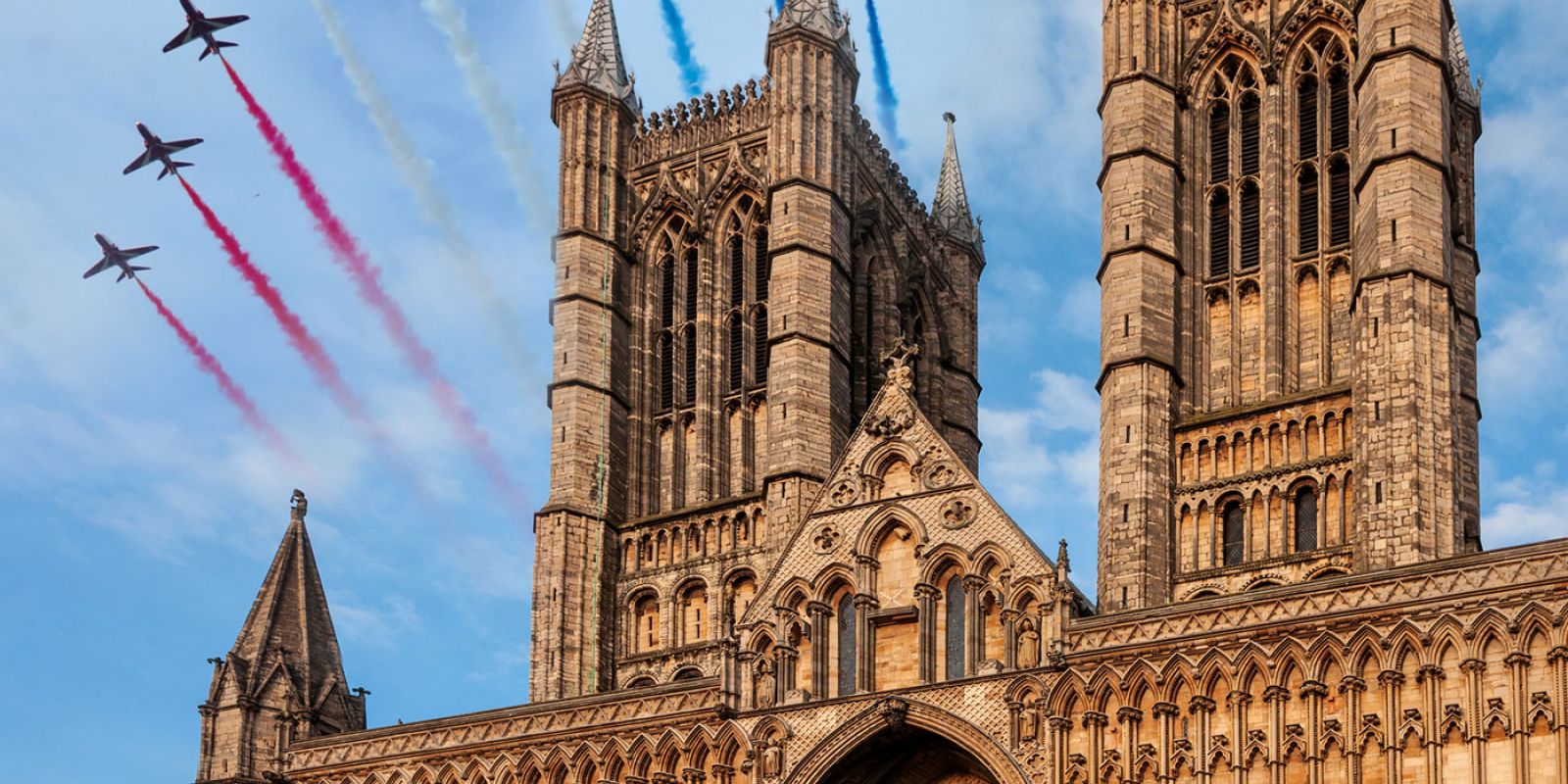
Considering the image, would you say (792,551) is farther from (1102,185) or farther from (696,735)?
(1102,185)

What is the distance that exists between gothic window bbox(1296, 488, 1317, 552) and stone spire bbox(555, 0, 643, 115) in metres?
24.0

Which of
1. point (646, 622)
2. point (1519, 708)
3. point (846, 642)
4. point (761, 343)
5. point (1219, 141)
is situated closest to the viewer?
point (1519, 708)

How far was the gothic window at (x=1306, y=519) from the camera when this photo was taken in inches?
2493

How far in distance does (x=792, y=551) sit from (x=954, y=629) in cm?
355

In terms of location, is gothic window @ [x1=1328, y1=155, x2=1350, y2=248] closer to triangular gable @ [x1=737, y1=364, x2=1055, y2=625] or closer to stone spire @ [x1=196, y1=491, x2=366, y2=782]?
triangular gable @ [x1=737, y1=364, x2=1055, y2=625]

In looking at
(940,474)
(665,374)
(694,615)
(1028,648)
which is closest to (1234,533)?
(940,474)

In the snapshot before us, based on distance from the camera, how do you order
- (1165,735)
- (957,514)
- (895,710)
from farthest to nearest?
(957,514) < (895,710) < (1165,735)

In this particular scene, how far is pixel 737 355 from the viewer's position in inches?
3000

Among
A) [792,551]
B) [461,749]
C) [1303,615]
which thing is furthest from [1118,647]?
[461,749]

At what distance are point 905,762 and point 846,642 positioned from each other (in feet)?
7.95

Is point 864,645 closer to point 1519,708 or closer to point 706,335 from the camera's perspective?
point 1519,708

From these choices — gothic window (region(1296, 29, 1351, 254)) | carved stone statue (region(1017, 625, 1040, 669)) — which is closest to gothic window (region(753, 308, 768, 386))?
gothic window (region(1296, 29, 1351, 254))

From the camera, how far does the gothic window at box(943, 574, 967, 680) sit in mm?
52656

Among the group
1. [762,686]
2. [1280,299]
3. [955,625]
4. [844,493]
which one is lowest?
[762,686]
